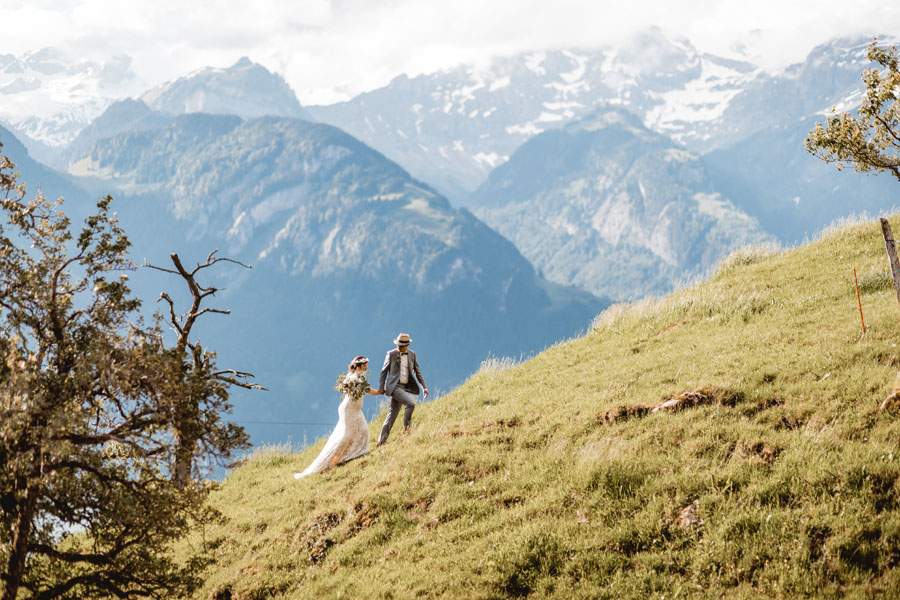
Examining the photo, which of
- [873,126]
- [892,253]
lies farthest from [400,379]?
→ [873,126]

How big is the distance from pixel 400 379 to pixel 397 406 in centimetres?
95

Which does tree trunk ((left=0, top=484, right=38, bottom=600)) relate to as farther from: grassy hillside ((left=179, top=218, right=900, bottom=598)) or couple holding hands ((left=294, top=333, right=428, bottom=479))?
couple holding hands ((left=294, top=333, right=428, bottom=479))

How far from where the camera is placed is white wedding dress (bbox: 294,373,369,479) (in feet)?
60.7

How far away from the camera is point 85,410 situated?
10211 mm

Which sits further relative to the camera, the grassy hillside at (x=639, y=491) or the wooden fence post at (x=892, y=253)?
the wooden fence post at (x=892, y=253)

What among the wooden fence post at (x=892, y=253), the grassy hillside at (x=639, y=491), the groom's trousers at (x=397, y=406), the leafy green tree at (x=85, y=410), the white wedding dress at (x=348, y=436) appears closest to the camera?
the leafy green tree at (x=85, y=410)

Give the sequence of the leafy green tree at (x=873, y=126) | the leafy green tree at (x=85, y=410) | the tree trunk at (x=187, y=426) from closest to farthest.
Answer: the leafy green tree at (x=85, y=410) < the tree trunk at (x=187, y=426) < the leafy green tree at (x=873, y=126)

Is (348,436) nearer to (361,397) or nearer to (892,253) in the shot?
(361,397)

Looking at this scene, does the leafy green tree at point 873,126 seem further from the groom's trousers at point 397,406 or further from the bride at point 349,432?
the bride at point 349,432

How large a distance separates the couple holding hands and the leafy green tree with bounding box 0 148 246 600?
7065 mm

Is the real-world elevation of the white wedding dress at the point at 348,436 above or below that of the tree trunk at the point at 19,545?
above

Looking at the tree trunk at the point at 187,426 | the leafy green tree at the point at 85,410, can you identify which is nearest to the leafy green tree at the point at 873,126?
the tree trunk at the point at 187,426

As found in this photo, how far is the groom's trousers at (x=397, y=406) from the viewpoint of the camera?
19234mm

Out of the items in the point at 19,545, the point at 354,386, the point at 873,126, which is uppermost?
the point at 873,126
